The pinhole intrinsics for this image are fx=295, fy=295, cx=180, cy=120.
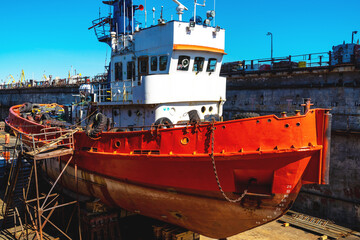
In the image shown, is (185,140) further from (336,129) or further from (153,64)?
(336,129)

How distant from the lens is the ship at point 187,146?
7.11m

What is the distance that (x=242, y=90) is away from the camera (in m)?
19.8

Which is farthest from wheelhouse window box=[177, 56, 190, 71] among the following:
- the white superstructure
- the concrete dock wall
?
the concrete dock wall

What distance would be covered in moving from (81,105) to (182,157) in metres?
7.62

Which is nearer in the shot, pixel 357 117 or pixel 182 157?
pixel 182 157

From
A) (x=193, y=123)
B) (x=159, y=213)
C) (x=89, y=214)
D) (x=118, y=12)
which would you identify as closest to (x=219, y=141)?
(x=193, y=123)

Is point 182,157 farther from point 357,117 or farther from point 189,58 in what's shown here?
point 357,117

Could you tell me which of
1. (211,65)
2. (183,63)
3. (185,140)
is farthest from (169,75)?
(185,140)

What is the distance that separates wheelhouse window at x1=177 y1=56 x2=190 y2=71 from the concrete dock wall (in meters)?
9.16

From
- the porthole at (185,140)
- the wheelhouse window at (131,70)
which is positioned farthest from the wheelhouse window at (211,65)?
the porthole at (185,140)

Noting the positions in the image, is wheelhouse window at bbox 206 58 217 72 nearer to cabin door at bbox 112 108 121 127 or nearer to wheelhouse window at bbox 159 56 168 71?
wheelhouse window at bbox 159 56 168 71

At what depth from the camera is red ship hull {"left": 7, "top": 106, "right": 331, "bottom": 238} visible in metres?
7.04

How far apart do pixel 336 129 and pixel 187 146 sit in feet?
34.6

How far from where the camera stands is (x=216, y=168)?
7.73 m
